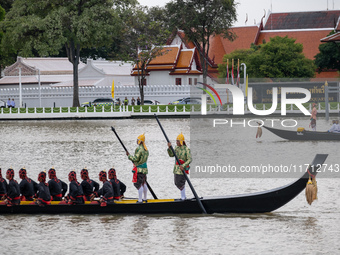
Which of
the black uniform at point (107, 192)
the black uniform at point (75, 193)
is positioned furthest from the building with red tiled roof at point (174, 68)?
the black uniform at point (107, 192)

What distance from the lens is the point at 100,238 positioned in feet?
45.6

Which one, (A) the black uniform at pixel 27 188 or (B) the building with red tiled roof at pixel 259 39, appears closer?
(A) the black uniform at pixel 27 188

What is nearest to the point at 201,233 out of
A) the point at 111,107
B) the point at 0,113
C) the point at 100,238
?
the point at 100,238

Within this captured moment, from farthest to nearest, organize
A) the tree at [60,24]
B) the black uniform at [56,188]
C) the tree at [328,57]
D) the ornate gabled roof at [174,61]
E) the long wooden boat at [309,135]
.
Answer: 1. the ornate gabled roof at [174,61]
2. the tree at [328,57]
3. the tree at [60,24]
4. the long wooden boat at [309,135]
5. the black uniform at [56,188]

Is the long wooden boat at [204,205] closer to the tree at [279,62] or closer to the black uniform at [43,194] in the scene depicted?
the black uniform at [43,194]

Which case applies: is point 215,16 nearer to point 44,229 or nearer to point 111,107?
point 111,107

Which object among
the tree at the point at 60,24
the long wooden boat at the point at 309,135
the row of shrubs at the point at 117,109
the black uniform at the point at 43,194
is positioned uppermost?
the tree at the point at 60,24

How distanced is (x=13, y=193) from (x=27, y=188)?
357 millimetres

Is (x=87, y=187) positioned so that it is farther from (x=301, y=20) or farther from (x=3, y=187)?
(x=301, y=20)

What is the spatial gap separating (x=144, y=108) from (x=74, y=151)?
80.8 ft

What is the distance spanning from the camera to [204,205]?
15258 mm

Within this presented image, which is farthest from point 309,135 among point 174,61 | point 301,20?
point 301,20

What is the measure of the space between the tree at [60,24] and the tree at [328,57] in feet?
66.8

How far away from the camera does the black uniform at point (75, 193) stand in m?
15.2
